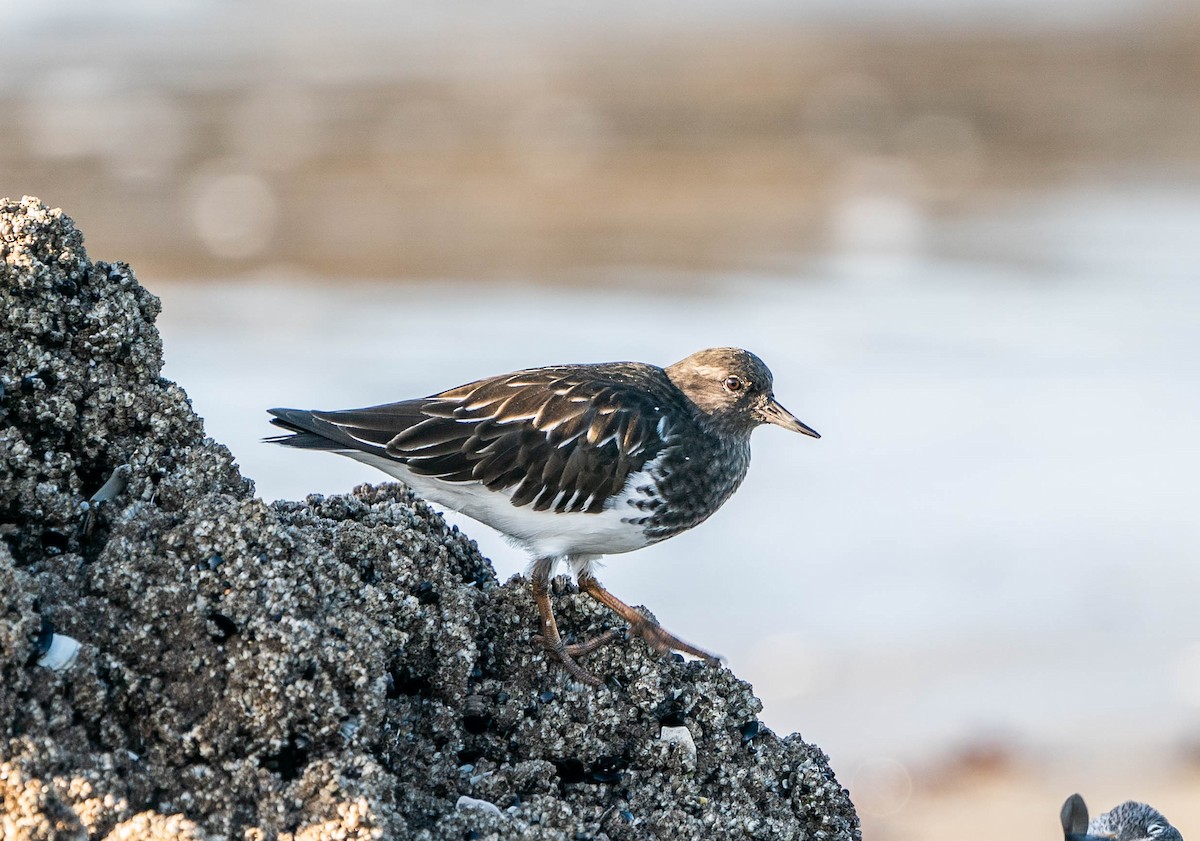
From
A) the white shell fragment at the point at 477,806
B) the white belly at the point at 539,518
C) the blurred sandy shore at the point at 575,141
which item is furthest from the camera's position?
the blurred sandy shore at the point at 575,141

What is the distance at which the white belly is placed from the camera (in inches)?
149

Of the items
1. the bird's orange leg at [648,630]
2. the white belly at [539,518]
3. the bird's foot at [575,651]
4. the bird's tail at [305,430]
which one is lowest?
the bird's foot at [575,651]

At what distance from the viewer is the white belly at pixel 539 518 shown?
3779 mm

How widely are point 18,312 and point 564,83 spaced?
15.2 m

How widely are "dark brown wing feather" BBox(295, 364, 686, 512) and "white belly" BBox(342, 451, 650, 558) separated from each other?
25 millimetres

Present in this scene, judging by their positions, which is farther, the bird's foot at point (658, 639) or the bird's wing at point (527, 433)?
the bird's wing at point (527, 433)

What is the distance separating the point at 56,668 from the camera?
248cm

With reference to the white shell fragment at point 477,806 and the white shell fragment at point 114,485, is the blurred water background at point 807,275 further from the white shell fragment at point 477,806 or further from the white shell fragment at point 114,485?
the white shell fragment at point 114,485

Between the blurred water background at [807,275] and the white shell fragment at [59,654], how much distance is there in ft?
10.8

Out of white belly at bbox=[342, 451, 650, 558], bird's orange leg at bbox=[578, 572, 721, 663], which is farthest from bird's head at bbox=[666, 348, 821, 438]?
bird's orange leg at bbox=[578, 572, 721, 663]

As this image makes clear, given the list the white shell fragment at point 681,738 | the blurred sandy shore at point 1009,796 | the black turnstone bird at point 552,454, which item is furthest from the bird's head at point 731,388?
the blurred sandy shore at point 1009,796

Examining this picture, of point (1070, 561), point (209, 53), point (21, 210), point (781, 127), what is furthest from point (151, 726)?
point (209, 53)

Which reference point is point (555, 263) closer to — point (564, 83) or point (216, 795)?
point (564, 83)

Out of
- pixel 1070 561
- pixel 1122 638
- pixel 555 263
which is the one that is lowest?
pixel 1122 638
